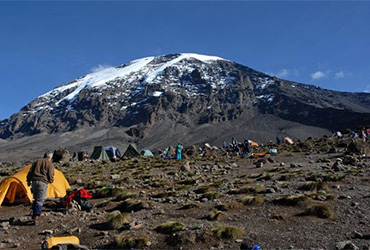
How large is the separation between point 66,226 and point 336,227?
690 centimetres

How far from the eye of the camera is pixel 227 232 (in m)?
7.04

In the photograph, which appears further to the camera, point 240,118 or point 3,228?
point 240,118

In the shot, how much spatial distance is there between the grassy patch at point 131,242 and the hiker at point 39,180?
3360mm

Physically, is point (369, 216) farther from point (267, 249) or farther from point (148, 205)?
point (148, 205)

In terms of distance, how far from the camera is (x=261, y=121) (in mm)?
170500

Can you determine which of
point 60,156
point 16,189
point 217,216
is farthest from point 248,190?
point 60,156

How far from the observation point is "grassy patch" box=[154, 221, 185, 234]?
756 cm

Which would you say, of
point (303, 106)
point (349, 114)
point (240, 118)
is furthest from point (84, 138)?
point (349, 114)

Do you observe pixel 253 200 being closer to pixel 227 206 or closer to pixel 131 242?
pixel 227 206

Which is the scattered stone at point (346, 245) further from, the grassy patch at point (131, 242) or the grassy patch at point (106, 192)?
the grassy patch at point (106, 192)

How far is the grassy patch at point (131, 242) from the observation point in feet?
22.6

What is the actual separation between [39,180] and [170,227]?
4.45 meters

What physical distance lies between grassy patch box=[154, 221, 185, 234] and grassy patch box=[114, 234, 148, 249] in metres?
0.63

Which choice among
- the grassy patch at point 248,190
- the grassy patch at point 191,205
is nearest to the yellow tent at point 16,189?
the grassy patch at point 191,205
